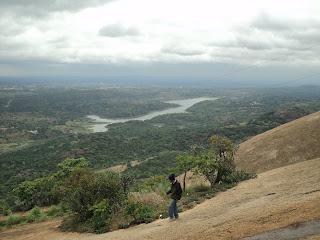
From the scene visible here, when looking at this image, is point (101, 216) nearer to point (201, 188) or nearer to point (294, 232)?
point (201, 188)

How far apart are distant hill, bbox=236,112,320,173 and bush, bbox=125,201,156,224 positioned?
15.3 meters

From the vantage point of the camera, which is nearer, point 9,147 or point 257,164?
point 257,164

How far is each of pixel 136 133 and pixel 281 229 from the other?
14653cm

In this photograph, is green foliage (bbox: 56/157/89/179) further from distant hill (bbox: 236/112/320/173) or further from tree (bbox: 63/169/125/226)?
tree (bbox: 63/169/125/226)

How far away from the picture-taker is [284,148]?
36.3 meters

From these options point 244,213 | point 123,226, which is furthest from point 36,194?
point 244,213

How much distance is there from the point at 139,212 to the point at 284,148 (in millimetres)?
20236

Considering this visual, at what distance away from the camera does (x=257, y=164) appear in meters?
35.3

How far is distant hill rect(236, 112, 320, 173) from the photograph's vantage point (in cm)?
3366

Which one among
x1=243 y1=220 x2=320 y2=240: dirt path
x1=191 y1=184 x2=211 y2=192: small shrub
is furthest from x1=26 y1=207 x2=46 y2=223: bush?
x1=243 y1=220 x2=320 y2=240: dirt path

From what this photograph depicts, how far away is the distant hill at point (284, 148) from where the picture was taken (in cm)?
3366

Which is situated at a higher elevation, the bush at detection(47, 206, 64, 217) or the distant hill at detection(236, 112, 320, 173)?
the distant hill at detection(236, 112, 320, 173)

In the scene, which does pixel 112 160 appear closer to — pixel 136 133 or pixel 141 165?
pixel 141 165

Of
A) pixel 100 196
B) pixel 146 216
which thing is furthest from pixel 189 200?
pixel 100 196
